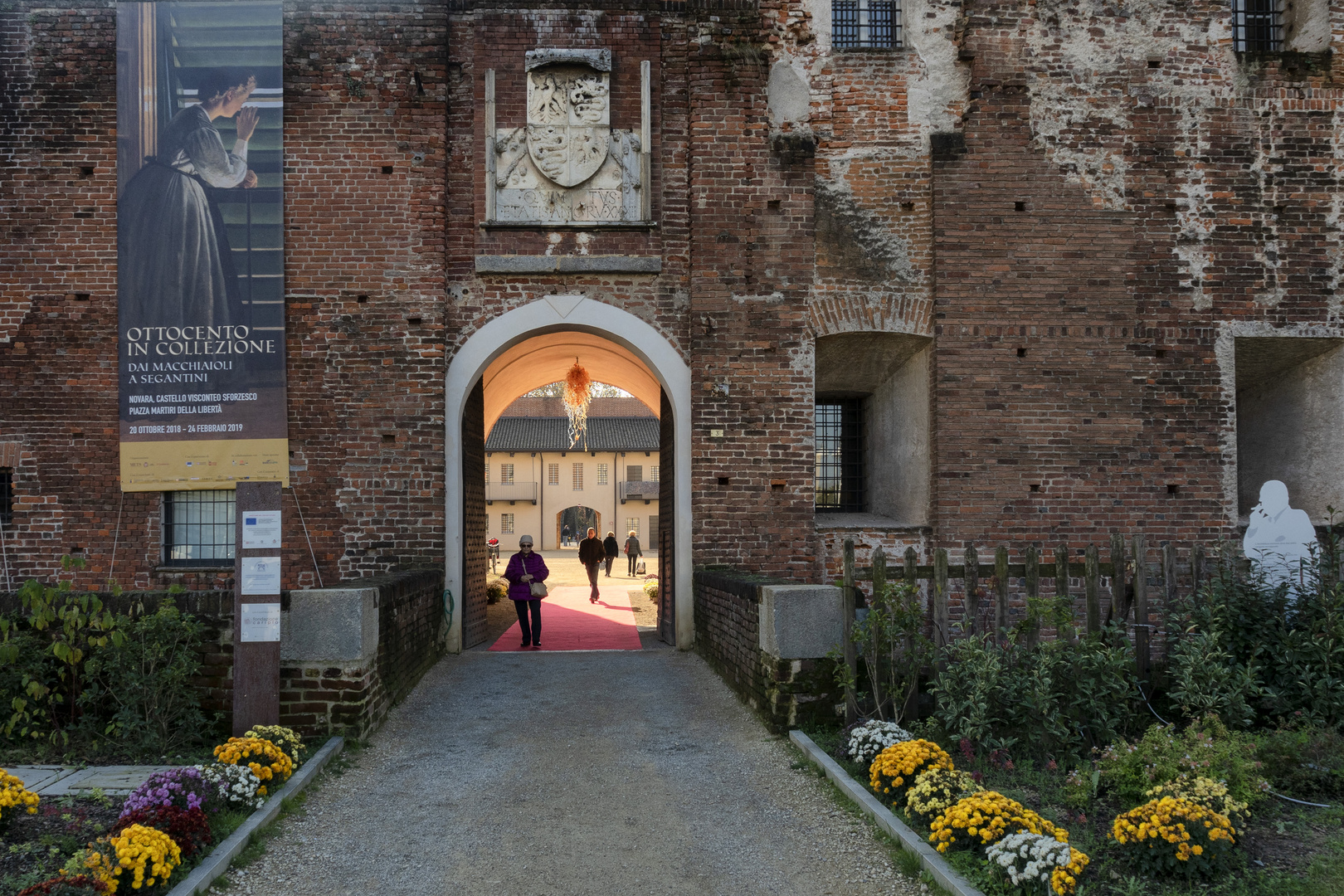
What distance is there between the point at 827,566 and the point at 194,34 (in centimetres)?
937

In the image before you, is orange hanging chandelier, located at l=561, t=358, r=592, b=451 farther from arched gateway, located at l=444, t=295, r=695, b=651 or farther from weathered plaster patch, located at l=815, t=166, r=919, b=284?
weathered plaster patch, located at l=815, t=166, r=919, b=284

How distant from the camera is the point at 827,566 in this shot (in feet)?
32.0

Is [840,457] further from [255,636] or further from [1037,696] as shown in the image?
[255,636]

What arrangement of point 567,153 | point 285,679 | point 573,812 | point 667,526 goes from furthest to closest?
point 667,526
point 567,153
point 285,679
point 573,812

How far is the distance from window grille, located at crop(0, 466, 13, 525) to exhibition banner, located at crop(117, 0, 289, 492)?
1359 mm

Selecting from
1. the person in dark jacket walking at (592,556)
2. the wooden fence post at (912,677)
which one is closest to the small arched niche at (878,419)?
the wooden fence post at (912,677)

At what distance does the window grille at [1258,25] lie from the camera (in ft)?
34.4

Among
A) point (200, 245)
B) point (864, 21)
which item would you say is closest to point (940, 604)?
point (864, 21)

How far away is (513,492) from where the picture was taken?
137 ft

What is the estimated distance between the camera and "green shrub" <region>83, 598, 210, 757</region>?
18.5ft

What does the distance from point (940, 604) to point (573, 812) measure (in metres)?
2.97

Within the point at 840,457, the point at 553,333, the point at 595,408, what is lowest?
the point at 840,457

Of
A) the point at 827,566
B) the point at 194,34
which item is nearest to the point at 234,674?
the point at 827,566

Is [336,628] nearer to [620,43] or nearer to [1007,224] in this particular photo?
[620,43]
